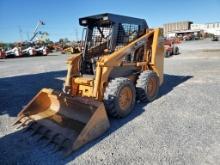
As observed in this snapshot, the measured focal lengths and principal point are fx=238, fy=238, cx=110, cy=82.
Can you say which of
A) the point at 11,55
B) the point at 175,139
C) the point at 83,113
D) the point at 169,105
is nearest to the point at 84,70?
the point at 83,113

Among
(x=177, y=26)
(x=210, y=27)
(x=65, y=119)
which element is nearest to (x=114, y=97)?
(x=65, y=119)

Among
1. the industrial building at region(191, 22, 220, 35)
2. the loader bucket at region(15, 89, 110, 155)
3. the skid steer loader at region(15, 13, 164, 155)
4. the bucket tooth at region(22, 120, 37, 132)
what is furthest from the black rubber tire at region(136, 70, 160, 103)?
the industrial building at region(191, 22, 220, 35)

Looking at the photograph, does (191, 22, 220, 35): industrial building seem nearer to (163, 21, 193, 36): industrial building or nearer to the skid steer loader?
(163, 21, 193, 36): industrial building

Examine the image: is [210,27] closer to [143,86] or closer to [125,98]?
[143,86]

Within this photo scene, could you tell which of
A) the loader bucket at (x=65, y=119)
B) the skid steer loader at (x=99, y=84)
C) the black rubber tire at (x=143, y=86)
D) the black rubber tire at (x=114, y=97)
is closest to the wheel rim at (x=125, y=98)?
the skid steer loader at (x=99, y=84)

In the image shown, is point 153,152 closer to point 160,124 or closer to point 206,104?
point 160,124

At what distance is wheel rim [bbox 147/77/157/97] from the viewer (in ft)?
21.6

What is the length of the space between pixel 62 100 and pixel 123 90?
4.58ft

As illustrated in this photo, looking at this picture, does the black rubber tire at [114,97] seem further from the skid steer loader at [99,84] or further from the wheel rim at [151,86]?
the wheel rim at [151,86]

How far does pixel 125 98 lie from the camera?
5590 millimetres

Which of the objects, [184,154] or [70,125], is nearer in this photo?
[184,154]

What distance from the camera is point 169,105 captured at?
6.31 metres

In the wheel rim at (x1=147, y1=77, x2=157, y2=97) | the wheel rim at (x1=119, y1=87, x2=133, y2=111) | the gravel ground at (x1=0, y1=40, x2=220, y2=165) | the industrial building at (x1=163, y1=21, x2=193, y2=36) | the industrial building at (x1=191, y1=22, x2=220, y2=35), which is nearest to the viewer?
the gravel ground at (x1=0, y1=40, x2=220, y2=165)

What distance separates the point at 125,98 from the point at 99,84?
76 centimetres
